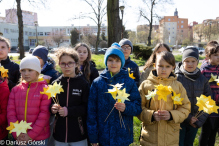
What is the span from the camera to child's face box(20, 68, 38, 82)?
247cm

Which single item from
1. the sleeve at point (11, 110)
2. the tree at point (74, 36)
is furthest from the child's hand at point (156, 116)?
the tree at point (74, 36)

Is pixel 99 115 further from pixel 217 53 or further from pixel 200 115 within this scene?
pixel 217 53

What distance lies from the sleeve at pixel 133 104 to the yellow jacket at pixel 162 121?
0.65 ft

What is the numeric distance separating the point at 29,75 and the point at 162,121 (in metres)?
1.95

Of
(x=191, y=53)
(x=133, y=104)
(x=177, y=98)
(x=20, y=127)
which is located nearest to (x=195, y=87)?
(x=191, y=53)

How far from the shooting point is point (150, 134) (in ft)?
7.91

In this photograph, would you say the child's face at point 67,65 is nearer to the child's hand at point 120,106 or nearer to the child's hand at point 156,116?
the child's hand at point 120,106

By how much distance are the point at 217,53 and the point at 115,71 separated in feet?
6.65

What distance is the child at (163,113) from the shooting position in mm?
2312

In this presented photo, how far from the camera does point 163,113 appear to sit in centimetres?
226

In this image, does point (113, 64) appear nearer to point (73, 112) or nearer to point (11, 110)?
point (73, 112)

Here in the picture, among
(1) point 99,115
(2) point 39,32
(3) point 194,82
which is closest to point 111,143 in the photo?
(1) point 99,115

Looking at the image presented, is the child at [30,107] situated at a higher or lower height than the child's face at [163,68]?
lower

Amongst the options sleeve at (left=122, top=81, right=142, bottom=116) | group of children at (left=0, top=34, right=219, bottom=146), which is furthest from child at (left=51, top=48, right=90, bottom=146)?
sleeve at (left=122, top=81, right=142, bottom=116)
